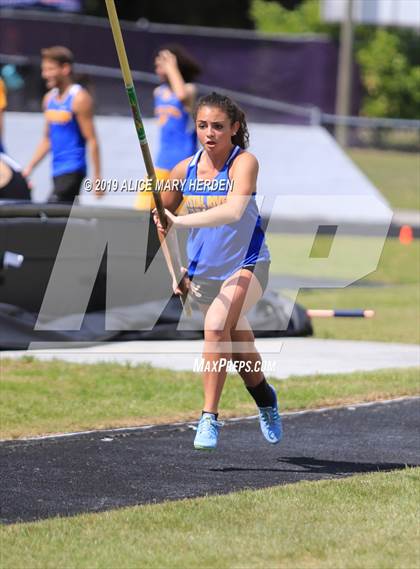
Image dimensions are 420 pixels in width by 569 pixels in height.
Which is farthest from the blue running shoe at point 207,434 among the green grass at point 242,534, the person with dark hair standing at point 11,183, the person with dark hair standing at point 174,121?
the person with dark hair standing at point 174,121

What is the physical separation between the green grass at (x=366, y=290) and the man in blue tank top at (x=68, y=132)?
8.68ft

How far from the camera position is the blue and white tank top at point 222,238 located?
7133 mm

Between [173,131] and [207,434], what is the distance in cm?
858

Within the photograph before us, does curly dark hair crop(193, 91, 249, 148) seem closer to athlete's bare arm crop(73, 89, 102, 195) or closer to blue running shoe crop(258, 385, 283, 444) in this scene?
blue running shoe crop(258, 385, 283, 444)

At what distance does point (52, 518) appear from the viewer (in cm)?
598

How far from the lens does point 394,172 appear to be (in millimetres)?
25797

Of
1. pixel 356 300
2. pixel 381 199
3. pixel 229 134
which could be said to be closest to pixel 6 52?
pixel 381 199

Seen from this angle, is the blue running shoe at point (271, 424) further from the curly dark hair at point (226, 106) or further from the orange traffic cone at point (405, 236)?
the orange traffic cone at point (405, 236)

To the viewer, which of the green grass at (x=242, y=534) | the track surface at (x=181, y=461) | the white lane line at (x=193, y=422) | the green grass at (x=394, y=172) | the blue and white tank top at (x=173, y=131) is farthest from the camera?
the green grass at (x=394, y=172)

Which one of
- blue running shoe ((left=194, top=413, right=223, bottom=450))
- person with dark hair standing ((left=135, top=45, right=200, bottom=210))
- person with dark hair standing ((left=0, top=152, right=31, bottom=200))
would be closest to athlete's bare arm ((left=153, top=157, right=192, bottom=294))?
blue running shoe ((left=194, top=413, right=223, bottom=450))

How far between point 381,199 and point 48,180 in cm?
605

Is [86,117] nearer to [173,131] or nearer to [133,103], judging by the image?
[173,131]

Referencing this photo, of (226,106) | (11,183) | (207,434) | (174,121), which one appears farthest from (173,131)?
(207,434)

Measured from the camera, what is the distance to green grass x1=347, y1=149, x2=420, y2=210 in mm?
25609
